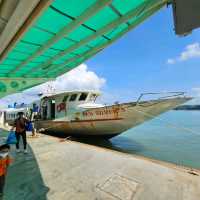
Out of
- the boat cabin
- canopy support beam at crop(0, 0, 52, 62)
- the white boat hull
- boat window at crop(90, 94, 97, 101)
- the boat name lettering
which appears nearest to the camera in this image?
canopy support beam at crop(0, 0, 52, 62)

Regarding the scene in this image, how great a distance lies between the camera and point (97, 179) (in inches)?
185

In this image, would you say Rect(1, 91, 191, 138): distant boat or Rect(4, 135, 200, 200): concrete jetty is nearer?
Rect(4, 135, 200, 200): concrete jetty

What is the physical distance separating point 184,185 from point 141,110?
8.64 m

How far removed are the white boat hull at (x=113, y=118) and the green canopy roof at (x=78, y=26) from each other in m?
7.11

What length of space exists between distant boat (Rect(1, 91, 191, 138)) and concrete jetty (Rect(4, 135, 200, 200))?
6527mm

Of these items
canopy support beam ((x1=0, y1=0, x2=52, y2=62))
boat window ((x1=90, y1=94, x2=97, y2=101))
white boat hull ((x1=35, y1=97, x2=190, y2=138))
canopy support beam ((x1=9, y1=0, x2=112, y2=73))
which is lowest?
white boat hull ((x1=35, y1=97, x2=190, y2=138))

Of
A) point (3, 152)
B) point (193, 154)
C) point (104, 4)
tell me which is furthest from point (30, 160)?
point (193, 154)

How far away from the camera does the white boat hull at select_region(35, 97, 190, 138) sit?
41.3 ft

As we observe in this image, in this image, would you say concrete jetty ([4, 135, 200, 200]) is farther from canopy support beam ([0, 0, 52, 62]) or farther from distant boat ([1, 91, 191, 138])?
distant boat ([1, 91, 191, 138])

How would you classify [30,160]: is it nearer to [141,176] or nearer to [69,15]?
[141,176]

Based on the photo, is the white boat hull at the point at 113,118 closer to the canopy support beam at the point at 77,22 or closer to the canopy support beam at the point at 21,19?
the canopy support beam at the point at 77,22

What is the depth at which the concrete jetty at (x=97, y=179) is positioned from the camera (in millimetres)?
3895

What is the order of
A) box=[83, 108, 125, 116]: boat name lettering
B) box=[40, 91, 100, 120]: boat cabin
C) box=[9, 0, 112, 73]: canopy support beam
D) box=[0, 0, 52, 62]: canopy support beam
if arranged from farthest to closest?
1. box=[40, 91, 100, 120]: boat cabin
2. box=[83, 108, 125, 116]: boat name lettering
3. box=[9, 0, 112, 73]: canopy support beam
4. box=[0, 0, 52, 62]: canopy support beam

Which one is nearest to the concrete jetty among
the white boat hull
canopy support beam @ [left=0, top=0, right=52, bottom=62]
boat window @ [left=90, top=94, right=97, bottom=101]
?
canopy support beam @ [left=0, top=0, right=52, bottom=62]
